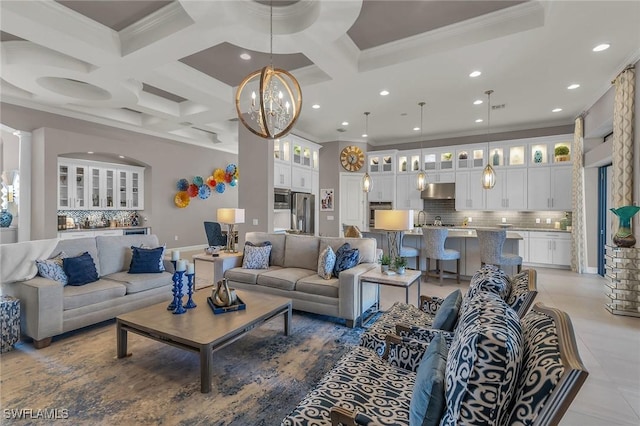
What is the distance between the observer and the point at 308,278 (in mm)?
3799

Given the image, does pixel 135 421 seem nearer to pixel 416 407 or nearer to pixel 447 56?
pixel 416 407

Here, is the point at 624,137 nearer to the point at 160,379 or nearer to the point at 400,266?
the point at 400,266

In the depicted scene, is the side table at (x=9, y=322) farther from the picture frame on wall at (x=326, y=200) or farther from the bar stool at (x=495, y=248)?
the picture frame on wall at (x=326, y=200)

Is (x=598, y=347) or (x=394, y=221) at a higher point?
(x=394, y=221)

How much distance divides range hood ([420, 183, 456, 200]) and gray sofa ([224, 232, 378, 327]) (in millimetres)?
4656

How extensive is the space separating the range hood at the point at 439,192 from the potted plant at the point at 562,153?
2.20m

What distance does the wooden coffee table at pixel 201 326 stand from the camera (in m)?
2.22

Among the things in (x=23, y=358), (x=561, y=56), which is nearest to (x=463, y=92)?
(x=561, y=56)

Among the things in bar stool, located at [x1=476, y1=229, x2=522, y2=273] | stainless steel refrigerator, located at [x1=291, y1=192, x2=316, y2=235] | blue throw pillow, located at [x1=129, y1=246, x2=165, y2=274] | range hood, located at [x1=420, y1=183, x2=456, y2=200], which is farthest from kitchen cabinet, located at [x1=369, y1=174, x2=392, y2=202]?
blue throw pillow, located at [x1=129, y1=246, x2=165, y2=274]

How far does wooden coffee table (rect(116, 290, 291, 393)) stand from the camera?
7.28 ft

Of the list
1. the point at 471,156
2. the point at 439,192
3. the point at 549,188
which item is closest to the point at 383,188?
the point at 439,192

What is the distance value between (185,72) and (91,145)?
11.8ft

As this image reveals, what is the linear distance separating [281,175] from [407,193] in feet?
12.2

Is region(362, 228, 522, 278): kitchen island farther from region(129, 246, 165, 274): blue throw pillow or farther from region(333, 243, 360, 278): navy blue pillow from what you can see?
region(129, 246, 165, 274): blue throw pillow
